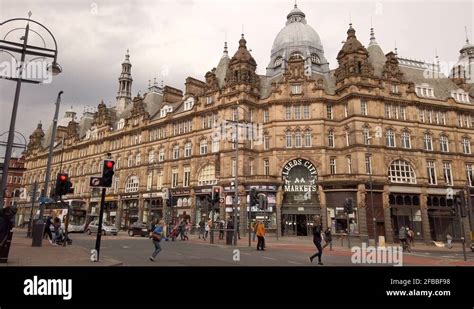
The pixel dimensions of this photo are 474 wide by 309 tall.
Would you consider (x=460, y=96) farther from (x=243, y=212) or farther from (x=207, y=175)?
(x=207, y=175)

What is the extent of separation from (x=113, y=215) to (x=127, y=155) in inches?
420

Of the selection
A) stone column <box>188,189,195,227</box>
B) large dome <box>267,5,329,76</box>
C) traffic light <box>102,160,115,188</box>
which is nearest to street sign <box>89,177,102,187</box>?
traffic light <box>102,160,115,188</box>

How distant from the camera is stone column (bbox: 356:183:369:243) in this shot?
36.2m

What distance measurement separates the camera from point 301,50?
52.9m

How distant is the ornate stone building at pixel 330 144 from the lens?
3878cm

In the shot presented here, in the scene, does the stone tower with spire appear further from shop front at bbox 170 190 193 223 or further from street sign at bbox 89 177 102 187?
street sign at bbox 89 177 102 187

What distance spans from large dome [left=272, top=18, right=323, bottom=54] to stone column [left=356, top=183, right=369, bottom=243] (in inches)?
1081

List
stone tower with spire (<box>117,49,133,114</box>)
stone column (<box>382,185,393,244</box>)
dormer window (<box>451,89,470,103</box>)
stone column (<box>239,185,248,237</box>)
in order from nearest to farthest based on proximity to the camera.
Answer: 1. stone column (<box>382,185,393,244</box>)
2. stone column (<box>239,185,248,237</box>)
3. dormer window (<box>451,89,470,103</box>)
4. stone tower with spire (<box>117,49,133,114</box>)

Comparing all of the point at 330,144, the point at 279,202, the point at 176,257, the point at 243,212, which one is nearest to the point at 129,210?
the point at 243,212

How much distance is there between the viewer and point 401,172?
40125 millimetres

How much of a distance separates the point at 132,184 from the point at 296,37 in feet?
121

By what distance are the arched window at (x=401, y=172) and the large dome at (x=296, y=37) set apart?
2453 cm
